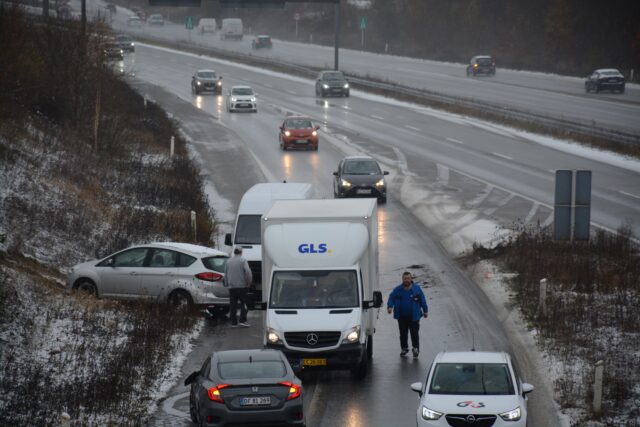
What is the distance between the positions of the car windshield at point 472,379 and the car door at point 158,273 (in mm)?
9788

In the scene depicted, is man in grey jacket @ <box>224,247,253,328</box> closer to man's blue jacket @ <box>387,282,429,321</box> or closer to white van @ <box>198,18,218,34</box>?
man's blue jacket @ <box>387,282,429,321</box>

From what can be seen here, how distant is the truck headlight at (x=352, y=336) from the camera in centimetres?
1820

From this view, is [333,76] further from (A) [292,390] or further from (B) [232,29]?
(A) [292,390]

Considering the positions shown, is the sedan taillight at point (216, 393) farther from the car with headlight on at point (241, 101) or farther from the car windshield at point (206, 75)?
the car windshield at point (206, 75)

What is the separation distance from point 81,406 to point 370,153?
3768cm

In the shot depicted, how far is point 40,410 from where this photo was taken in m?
15.7

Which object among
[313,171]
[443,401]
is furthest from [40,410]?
[313,171]

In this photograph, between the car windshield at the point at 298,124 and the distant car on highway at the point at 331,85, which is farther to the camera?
the distant car on highway at the point at 331,85

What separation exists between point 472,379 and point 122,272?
11.1m

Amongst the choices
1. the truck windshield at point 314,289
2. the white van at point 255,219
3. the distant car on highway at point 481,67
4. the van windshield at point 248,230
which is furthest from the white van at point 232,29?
the truck windshield at point 314,289

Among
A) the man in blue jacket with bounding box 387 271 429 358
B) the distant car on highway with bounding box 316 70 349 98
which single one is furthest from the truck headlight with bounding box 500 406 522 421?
the distant car on highway with bounding box 316 70 349 98

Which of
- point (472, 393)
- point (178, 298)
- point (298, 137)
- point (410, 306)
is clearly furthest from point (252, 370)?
point (298, 137)

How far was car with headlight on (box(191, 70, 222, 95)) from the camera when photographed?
8275cm

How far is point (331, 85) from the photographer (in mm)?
81000
